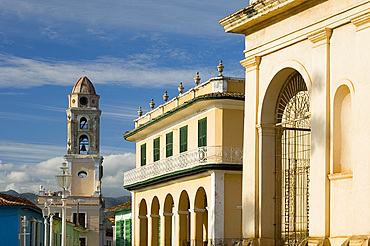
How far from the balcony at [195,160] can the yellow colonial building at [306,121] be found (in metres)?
Answer: 7.62

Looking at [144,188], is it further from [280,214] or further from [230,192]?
[280,214]

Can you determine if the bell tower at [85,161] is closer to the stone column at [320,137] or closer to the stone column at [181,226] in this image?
the stone column at [181,226]

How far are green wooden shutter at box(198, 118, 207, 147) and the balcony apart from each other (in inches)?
19.0

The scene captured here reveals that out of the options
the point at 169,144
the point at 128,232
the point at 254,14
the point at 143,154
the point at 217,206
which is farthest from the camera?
the point at 128,232

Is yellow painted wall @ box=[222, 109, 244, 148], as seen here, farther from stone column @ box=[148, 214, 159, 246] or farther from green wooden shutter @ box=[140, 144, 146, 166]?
green wooden shutter @ box=[140, 144, 146, 166]

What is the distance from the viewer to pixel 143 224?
36.5m

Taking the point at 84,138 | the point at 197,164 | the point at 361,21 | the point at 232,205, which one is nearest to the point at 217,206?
the point at 232,205

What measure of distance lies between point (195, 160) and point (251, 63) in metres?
10.9

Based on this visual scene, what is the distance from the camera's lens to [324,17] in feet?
50.9

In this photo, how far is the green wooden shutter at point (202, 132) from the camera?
94.3 ft

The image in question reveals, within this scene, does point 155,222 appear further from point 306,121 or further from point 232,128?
point 306,121

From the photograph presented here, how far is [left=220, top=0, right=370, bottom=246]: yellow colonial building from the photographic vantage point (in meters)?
14.6

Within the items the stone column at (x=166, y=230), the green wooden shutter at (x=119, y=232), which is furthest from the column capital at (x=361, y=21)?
the green wooden shutter at (x=119, y=232)

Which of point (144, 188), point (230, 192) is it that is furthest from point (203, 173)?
point (144, 188)
